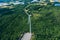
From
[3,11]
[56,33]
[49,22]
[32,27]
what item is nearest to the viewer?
[56,33]

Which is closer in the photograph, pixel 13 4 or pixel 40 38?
pixel 40 38

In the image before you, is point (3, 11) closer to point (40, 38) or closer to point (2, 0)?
point (2, 0)

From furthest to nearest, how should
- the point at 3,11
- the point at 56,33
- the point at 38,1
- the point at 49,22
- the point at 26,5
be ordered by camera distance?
the point at 38,1, the point at 26,5, the point at 3,11, the point at 49,22, the point at 56,33

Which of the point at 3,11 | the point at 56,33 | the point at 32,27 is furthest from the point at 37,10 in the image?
the point at 56,33

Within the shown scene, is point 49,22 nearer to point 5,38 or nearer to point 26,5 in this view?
point 5,38

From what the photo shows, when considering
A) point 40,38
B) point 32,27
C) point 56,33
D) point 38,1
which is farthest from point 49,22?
point 38,1

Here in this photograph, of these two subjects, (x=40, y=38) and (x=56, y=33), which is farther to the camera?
(x=56, y=33)

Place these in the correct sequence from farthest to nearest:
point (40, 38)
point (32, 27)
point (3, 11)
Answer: point (3, 11) < point (32, 27) < point (40, 38)

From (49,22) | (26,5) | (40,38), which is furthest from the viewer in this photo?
(26,5)
